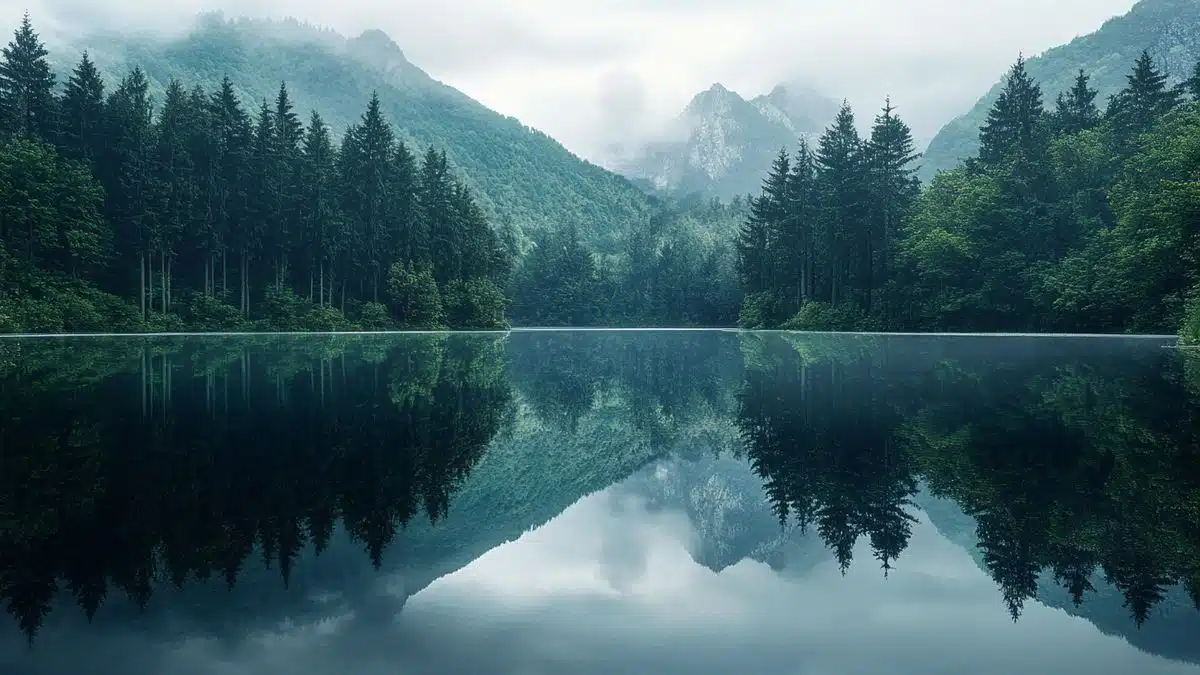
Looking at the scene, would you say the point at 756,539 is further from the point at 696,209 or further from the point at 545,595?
the point at 696,209

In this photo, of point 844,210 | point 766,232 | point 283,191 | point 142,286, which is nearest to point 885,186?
point 844,210

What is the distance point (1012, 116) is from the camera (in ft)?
205

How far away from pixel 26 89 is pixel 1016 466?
65582 millimetres

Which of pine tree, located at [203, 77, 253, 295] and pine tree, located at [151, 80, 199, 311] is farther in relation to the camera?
pine tree, located at [203, 77, 253, 295]

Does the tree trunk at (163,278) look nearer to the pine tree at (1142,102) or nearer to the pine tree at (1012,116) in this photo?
the pine tree at (1012,116)

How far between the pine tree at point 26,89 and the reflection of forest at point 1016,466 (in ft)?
185

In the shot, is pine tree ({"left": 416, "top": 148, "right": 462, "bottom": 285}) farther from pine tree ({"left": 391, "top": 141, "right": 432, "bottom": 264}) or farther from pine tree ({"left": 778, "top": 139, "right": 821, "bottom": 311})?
pine tree ({"left": 778, "top": 139, "right": 821, "bottom": 311})

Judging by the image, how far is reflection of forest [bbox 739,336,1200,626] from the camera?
6.48 m

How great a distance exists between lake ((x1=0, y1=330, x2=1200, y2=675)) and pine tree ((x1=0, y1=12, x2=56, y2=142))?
50.7 meters

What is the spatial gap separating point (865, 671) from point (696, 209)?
18435 centimetres

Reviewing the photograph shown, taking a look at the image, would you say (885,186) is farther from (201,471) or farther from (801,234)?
(201,471)

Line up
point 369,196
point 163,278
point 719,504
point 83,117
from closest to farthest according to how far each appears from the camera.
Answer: point 719,504 < point 163,278 < point 83,117 < point 369,196

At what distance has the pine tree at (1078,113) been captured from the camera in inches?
2405

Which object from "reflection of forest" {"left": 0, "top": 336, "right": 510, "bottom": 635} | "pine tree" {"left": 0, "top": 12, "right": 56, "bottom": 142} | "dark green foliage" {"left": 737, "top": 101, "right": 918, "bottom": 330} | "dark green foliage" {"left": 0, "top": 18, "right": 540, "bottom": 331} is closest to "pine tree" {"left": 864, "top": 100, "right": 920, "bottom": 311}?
"dark green foliage" {"left": 737, "top": 101, "right": 918, "bottom": 330}
